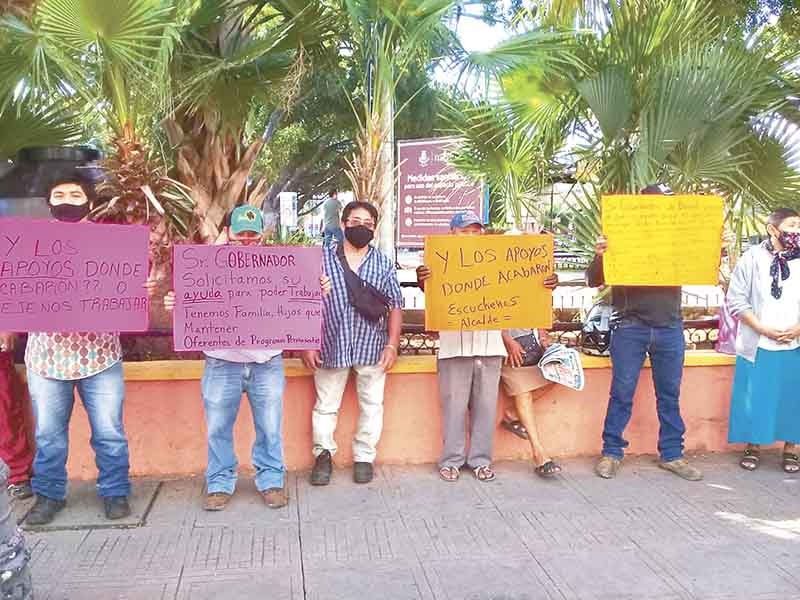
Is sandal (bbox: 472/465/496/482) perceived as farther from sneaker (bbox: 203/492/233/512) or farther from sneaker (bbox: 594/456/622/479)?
sneaker (bbox: 203/492/233/512)

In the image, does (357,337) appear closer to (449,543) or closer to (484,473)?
(484,473)

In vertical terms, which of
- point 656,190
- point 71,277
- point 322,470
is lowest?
point 322,470

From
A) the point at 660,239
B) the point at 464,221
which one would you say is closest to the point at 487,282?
the point at 464,221

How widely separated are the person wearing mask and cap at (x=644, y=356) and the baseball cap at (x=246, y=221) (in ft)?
6.98

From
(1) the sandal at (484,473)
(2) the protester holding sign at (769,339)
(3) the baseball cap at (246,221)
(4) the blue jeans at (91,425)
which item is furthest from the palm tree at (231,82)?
(2) the protester holding sign at (769,339)

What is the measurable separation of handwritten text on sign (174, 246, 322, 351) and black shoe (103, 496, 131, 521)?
93cm

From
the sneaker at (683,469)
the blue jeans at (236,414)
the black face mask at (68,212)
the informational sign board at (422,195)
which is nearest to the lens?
the black face mask at (68,212)

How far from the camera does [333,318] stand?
190 inches

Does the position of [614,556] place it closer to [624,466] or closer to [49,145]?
[624,466]

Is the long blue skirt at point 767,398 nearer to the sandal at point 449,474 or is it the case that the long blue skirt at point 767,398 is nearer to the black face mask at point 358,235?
the sandal at point 449,474

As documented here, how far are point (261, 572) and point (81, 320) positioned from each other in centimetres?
163

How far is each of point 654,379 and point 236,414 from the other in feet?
8.94

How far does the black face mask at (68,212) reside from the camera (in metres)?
4.23

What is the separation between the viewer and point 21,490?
15.3 ft
